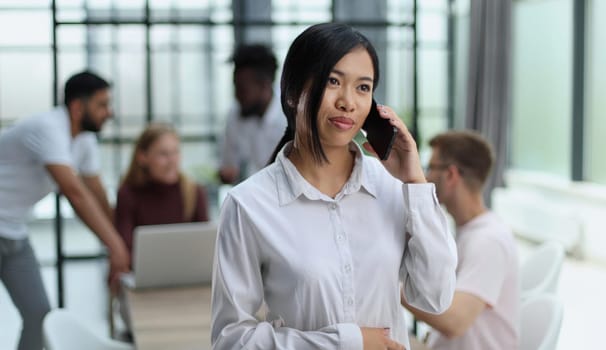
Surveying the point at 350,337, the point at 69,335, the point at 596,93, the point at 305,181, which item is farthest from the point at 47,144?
the point at 596,93

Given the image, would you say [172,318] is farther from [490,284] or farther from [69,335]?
[490,284]

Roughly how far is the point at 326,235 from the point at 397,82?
22.4 feet

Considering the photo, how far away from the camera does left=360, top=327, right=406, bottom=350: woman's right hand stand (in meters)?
1.53

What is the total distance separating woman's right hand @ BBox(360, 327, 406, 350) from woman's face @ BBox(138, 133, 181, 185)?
2766mm

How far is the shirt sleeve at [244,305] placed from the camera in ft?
4.99

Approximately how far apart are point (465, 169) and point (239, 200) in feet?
4.32

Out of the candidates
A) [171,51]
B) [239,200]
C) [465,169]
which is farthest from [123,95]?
[239,200]

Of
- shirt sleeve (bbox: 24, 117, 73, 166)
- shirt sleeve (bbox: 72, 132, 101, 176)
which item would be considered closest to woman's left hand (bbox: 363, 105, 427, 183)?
shirt sleeve (bbox: 24, 117, 73, 166)

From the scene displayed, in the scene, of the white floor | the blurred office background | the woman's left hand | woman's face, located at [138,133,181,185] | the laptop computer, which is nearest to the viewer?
the woman's left hand

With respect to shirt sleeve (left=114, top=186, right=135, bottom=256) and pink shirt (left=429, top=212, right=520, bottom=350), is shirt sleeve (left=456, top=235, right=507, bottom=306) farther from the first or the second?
shirt sleeve (left=114, top=186, right=135, bottom=256)

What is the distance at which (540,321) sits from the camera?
8.64ft

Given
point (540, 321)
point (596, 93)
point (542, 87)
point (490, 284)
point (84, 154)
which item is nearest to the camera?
point (490, 284)

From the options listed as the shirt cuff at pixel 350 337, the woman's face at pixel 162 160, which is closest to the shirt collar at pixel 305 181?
the shirt cuff at pixel 350 337

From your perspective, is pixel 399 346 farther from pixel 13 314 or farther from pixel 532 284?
pixel 13 314
